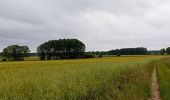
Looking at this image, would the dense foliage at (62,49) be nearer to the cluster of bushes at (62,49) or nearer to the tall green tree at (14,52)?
the cluster of bushes at (62,49)

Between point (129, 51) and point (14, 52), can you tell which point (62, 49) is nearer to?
point (14, 52)

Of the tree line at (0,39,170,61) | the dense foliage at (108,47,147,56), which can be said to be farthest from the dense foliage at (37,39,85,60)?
the dense foliage at (108,47,147,56)

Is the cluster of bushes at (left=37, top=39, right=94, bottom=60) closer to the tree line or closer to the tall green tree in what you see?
the tree line

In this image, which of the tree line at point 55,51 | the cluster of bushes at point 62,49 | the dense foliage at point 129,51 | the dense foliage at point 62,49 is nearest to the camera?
the tree line at point 55,51

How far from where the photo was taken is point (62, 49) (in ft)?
386

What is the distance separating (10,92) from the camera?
978 centimetres

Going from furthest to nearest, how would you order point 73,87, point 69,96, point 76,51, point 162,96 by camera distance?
1. point 76,51
2. point 162,96
3. point 73,87
4. point 69,96

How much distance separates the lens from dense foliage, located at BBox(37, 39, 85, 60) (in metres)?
110

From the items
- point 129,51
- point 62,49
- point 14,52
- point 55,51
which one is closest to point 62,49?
point 62,49

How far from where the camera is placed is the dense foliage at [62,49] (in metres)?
110

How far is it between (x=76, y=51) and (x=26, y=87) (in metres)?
104

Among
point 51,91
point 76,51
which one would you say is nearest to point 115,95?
point 51,91

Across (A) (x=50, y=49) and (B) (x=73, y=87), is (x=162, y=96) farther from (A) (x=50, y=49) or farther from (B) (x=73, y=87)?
(A) (x=50, y=49)

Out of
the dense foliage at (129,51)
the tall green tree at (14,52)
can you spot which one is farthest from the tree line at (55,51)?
the dense foliage at (129,51)
